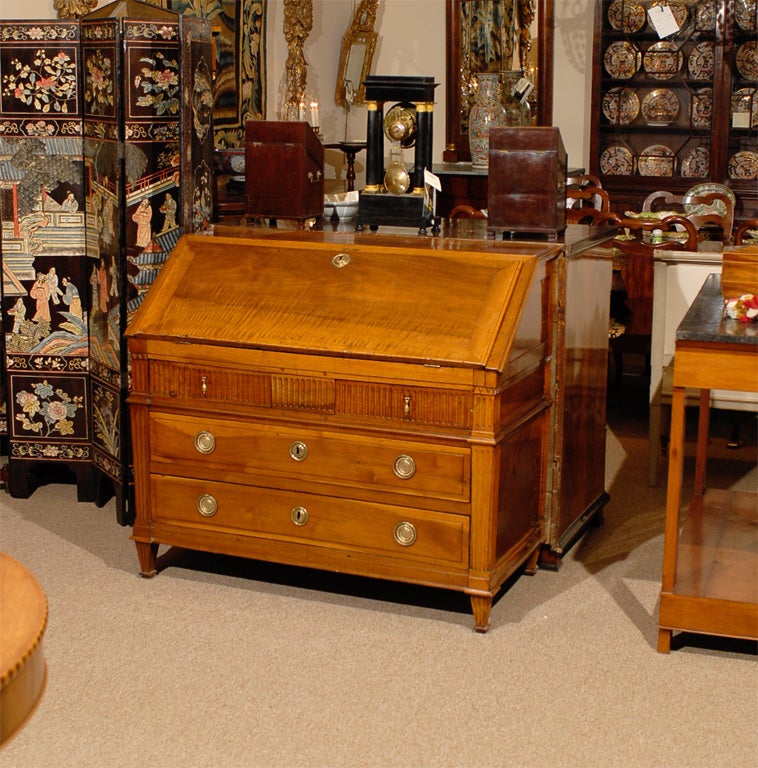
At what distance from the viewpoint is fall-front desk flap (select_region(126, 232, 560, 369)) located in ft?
10.4

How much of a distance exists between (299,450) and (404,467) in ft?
1.02

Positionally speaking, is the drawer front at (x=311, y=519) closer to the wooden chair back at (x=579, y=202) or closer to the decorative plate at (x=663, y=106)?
the wooden chair back at (x=579, y=202)

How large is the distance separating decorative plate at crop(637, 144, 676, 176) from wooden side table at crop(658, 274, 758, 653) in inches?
186

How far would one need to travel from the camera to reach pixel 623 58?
316 inches

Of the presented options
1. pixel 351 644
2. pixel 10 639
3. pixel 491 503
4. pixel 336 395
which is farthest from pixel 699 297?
pixel 10 639

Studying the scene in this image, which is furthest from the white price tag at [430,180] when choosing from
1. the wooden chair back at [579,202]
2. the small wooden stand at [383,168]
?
the wooden chair back at [579,202]

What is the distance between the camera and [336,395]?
3266 mm

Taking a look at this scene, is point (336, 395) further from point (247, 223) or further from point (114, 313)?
point (114, 313)

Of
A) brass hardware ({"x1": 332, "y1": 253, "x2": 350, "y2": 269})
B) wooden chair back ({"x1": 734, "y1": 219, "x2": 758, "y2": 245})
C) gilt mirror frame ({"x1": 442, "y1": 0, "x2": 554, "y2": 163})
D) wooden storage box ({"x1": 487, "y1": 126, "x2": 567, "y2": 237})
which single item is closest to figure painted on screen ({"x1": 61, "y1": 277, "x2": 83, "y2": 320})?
brass hardware ({"x1": 332, "y1": 253, "x2": 350, "y2": 269})

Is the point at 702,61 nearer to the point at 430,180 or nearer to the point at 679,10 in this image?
the point at 679,10

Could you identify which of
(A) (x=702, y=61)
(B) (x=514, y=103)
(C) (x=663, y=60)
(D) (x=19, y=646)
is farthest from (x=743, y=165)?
(D) (x=19, y=646)

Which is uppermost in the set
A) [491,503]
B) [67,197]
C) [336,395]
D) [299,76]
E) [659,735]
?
[299,76]

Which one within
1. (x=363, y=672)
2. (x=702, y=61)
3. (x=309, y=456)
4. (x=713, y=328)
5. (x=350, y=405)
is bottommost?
(x=363, y=672)

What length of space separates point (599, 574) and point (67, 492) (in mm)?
1992
